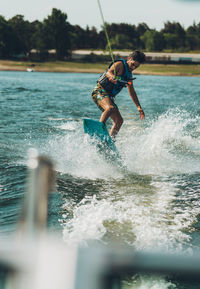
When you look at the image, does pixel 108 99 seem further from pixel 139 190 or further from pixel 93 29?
pixel 93 29

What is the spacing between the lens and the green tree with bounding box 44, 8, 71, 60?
9631 cm

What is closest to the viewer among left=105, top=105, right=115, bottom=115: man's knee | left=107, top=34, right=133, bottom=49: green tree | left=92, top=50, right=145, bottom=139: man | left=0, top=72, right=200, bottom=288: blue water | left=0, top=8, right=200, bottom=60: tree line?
left=0, top=72, right=200, bottom=288: blue water

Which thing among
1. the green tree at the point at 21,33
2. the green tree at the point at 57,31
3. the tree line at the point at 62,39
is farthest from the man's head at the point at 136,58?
the green tree at the point at 21,33

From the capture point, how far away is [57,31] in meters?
99.2

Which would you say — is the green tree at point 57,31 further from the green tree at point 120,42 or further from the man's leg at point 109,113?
the man's leg at point 109,113

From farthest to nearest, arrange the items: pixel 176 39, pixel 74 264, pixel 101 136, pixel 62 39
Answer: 1. pixel 176 39
2. pixel 62 39
3. pixel 101 136
4. pixel 74 264

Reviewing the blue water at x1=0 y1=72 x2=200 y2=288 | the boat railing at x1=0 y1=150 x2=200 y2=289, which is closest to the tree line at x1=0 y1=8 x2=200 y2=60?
the blue water at x1=0 y1=72 x2=200 y2=288

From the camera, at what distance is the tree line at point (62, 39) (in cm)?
9569

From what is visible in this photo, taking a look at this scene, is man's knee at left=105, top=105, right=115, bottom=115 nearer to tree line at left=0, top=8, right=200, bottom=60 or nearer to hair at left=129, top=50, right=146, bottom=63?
hair at left=129, top=50, right=146, bottom=63

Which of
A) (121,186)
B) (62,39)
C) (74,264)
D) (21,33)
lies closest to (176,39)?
(62,39)

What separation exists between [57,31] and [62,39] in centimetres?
312

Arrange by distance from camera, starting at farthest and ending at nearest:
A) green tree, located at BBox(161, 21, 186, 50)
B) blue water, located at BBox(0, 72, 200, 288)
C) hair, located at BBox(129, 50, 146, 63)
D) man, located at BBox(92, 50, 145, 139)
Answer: green tree, located at BBox(161, 21, 186, 50) → man, located at BBox(92, 50, 145, 139) → hair, located at BBox(129, 50, 146, 63) → blue water, located at BBox(0, 72, 200, 288)

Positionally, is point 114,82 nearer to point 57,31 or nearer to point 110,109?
point 110,109

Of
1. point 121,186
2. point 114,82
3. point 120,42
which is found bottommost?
point 121,186
